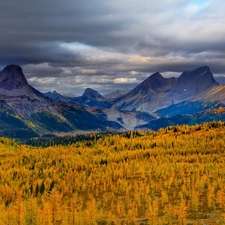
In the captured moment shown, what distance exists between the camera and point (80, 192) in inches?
5443

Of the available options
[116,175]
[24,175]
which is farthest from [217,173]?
[24,175]

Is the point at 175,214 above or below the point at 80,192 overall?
above

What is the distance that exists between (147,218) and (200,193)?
32776mm

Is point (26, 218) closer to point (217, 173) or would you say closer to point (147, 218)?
point (147, 218)

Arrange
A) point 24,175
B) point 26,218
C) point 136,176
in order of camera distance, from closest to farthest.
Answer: point 26,218, point 136,176, point 24,175

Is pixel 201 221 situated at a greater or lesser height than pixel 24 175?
greater

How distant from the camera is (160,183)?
13738 cm

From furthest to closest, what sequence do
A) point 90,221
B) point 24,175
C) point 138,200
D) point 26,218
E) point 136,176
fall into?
point 24,175 < point 136,176 < point 138,200 < point 26,218 < point 90,221

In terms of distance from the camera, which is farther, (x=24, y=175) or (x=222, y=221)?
(x=24, y=175)

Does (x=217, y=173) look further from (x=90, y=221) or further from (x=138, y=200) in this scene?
(x=90, y=221)

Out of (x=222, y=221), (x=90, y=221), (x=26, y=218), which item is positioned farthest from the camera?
(x=26, y=218)

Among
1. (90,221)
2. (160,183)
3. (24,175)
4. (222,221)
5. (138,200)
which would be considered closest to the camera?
(222,221)

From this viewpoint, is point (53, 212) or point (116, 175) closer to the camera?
point (53, 212)

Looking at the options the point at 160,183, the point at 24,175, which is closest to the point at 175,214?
the point at 160,183
